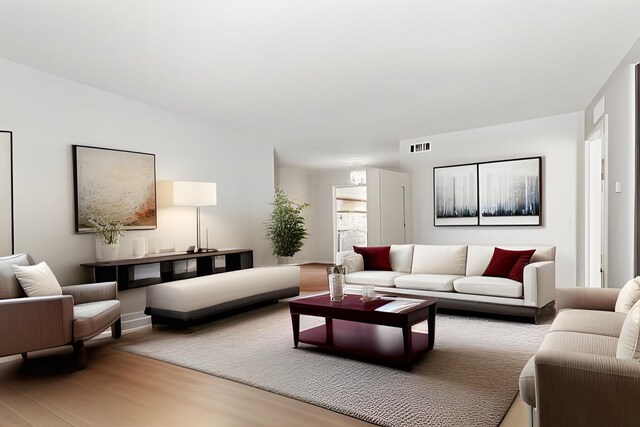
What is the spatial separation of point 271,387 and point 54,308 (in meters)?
1.72

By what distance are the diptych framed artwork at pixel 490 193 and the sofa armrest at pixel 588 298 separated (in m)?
2.86

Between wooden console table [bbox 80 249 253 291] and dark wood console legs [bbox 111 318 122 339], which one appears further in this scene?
wooden console table [bbox 80 249 253 291]

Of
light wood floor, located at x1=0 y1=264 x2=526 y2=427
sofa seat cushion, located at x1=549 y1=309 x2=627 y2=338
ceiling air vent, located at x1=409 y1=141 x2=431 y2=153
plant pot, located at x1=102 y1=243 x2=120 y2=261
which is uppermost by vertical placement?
ceiling air vent, located at x1=409 y1=141 x2=431 y2=153

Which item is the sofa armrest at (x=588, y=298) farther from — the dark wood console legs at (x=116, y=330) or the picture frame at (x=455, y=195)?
the dark wood console legs at (x=116, y=330)

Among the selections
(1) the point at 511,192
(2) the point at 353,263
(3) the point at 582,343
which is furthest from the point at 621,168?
(2) the point at 353,263

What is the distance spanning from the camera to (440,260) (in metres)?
5.29

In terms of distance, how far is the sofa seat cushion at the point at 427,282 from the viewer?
15.6ft

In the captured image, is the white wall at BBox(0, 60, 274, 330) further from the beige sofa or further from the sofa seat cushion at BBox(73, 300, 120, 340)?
the beige sofa

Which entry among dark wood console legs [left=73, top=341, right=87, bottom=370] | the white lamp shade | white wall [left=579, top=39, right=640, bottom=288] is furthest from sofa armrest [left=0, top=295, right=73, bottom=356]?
white wall [left=579, top=39, right=640, bottom=288]

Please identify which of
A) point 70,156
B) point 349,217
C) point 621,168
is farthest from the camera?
point 349,217

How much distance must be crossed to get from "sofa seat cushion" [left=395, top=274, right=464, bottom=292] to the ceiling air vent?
2.69m

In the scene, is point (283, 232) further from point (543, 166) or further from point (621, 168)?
point (621, 168)

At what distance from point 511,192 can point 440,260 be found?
176 centimetres

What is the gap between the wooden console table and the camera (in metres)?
4.31
